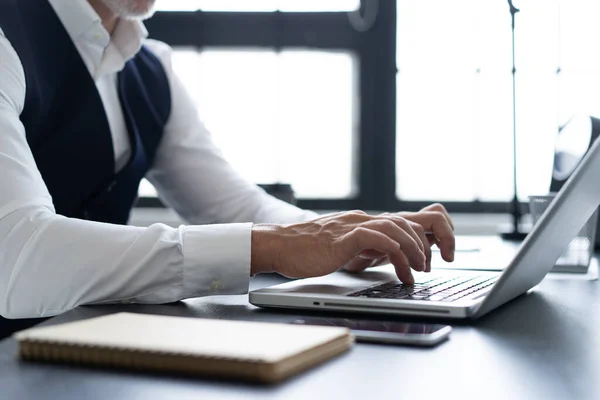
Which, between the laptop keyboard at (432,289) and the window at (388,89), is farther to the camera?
the window at (388,89)

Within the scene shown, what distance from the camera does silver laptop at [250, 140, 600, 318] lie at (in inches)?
28.4

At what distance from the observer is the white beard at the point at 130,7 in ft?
5.08

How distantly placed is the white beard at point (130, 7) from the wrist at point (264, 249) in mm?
841

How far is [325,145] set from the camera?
267 cm

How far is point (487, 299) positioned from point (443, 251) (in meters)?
0.33

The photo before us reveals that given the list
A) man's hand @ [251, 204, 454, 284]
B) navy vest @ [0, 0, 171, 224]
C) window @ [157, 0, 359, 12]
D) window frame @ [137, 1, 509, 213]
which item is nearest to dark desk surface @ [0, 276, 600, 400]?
man's hand @ [251, 204, 454, 284]

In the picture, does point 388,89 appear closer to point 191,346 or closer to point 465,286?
point 465,286

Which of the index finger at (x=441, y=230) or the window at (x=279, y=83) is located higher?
the window at (x=279, y=83)

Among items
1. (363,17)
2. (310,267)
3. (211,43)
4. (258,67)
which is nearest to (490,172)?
(363,17)

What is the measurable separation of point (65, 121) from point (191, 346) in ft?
3.35

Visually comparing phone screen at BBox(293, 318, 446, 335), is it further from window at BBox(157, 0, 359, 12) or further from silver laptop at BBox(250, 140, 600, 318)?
window at BBox(157, 0, 359, 12)

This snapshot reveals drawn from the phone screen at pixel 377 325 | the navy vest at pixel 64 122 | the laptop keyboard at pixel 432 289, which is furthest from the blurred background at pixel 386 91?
the phone screen at pixel 377 325

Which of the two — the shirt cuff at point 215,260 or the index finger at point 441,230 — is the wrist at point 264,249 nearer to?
the shirt cuff at point 215,260

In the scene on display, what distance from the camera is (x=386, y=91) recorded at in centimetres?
263
